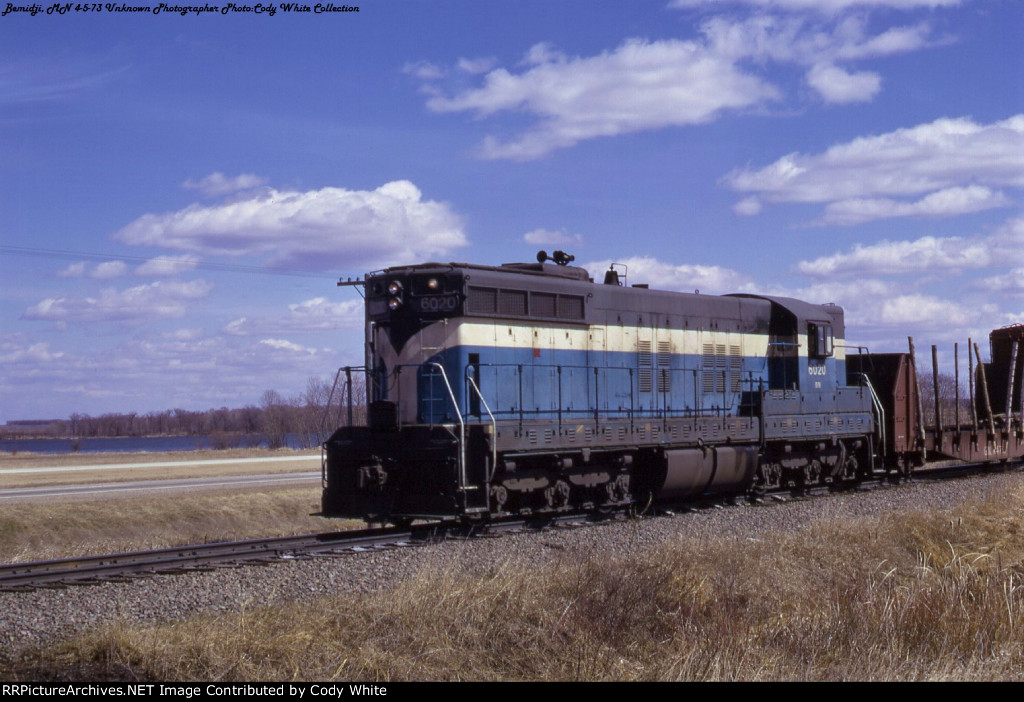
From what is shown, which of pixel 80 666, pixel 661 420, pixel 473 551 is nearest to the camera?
pixel 80 666

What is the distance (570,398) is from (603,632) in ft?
24.7

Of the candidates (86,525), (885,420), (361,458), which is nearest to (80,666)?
(361,458)

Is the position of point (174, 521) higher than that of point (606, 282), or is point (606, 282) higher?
point (606, 282)

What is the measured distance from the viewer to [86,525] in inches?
784

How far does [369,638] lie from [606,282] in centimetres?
1008

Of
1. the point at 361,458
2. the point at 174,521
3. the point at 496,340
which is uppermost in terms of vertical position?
the point at 496,340

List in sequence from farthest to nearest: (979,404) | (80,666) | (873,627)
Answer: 1. (979,404)
2. (873,627)
3. (80,666)

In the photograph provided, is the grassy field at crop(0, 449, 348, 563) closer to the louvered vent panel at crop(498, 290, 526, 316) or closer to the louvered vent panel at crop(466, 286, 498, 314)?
the louvered vent panel at crop(466, 286, 498, 314)

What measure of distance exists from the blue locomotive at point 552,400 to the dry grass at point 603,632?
3859 mm

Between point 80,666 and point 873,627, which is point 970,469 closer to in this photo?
point 873,627

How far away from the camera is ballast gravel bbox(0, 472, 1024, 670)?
8438 millimetres

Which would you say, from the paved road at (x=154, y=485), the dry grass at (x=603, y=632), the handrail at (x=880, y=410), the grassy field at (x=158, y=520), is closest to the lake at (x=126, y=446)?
the paved road at (x=154, y=485)

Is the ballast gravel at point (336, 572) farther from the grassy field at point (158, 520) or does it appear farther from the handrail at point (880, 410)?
the grassy field at point (158, 520)

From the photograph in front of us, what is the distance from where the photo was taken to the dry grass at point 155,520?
1891 centimetres
